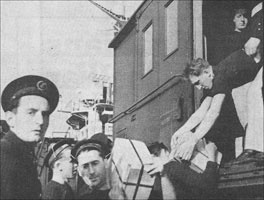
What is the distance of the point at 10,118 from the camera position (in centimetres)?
253

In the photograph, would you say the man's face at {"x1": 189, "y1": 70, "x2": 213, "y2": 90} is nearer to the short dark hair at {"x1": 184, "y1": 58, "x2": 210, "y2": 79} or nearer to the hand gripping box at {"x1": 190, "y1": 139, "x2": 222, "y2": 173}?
the short dark hair at {"x1": 184, "y1": 58, "x2": 210, "y2": 79}

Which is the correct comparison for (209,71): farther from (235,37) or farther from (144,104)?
(144,104)

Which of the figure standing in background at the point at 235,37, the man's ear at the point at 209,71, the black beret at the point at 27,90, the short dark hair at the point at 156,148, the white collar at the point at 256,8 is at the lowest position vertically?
the short dark hair at the point at 156,148

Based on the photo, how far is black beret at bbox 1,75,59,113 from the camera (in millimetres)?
2566

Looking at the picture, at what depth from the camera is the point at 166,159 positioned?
108 inches

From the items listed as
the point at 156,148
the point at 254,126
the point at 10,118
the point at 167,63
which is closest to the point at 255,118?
the point at 254,126

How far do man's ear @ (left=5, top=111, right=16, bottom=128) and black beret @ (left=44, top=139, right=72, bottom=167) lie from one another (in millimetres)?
304

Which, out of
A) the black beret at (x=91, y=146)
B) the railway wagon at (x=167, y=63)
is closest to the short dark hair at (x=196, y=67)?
the railway wagon at (x=167, y=63)

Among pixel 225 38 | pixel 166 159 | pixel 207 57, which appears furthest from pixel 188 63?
pixel 166 159

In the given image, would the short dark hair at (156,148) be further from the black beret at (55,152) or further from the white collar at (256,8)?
the white collar at (256,8)

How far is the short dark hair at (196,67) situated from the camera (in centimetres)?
281

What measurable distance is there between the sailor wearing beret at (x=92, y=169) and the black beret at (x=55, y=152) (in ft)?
0.33

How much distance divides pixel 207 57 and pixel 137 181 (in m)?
0.94

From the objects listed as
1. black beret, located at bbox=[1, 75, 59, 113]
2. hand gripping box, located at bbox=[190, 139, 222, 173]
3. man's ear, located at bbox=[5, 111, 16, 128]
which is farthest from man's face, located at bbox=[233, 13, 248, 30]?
man's ear, located at bbox=[5, 111, 16, 128]
